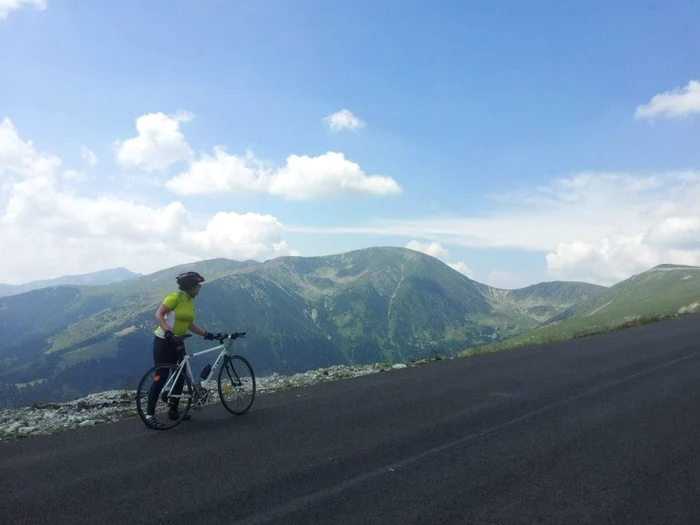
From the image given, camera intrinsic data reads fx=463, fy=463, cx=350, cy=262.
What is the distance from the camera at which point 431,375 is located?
13.8 metres

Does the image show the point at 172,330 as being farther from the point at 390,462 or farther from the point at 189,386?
the point at 390,462

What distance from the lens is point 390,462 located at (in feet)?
21.6

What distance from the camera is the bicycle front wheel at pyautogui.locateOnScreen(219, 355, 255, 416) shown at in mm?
9680

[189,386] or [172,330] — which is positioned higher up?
[172,330]

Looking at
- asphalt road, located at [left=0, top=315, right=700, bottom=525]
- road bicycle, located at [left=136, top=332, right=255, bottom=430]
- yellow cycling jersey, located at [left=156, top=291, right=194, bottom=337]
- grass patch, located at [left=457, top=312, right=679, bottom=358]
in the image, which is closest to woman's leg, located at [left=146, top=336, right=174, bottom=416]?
road bicycle, located at [left=136, top=332, right=255, bottom=430]

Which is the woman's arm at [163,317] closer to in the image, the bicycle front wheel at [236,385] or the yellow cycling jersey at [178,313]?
the yellow cycling jersey at [178,313]

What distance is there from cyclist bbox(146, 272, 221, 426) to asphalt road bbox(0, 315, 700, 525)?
0.55 m

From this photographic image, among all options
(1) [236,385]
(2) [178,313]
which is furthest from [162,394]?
(1) [236,385]

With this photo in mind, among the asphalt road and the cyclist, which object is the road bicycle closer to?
the cyclist

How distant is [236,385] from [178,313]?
2076mm

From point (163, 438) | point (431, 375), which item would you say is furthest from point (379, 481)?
point (431, 375)

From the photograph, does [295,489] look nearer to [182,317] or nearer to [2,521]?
[2,521]

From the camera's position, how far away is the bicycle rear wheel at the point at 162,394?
858 centimetres

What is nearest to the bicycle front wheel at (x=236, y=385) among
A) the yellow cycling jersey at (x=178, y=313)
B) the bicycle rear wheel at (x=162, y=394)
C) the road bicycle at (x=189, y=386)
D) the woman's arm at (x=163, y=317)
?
the road bicycle at (x=189, y=386)
